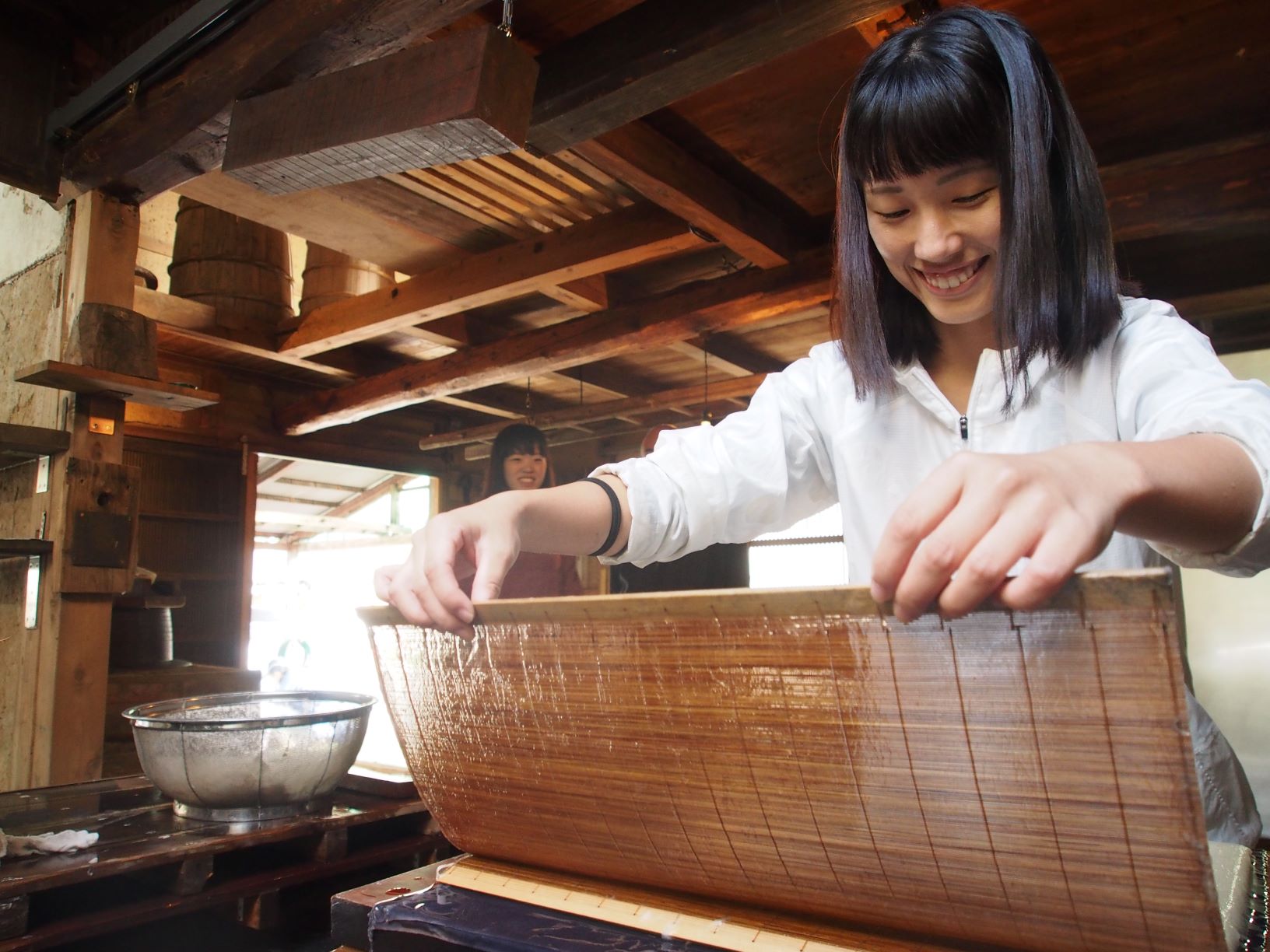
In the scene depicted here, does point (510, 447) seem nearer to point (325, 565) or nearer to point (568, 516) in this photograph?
point (568, 516)

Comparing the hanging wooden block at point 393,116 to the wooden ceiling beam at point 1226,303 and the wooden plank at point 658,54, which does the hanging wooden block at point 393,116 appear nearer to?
the wooden plank at point 658,54

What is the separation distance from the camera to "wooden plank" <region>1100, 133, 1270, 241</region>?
11.4 feet

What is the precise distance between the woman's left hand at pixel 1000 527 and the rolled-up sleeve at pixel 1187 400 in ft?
0.59

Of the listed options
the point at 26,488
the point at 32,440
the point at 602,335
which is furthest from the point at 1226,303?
the point at 26,488

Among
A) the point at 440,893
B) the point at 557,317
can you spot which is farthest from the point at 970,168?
the point at 557,317

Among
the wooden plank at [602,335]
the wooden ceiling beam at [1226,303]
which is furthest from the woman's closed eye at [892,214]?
the wooden ceiling beam at [1226,303]

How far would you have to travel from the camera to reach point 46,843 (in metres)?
1.91

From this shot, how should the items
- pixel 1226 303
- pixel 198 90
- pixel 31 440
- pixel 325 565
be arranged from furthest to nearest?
pixel 325 565, pixel 1226 303, pixel 31 440, pixel 198 90

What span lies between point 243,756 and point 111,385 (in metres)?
1.87

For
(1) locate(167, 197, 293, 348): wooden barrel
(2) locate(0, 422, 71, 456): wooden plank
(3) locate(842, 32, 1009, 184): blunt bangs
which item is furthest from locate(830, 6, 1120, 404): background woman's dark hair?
(1) locate(167, 197, 293, 348): wooden barrel

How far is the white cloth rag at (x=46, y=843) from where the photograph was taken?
1.87m

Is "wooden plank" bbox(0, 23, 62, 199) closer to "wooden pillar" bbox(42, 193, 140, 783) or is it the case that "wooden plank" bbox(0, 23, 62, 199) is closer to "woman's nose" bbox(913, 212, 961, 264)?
"wooden pillar" bbox(42, 193, 140, 783)

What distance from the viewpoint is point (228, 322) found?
5.68m

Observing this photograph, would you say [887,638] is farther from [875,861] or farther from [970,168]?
[970,168]
